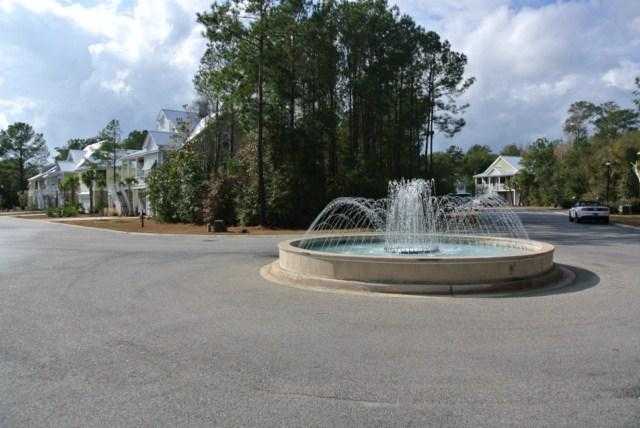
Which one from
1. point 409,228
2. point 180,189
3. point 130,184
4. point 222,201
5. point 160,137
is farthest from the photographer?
point 130,184

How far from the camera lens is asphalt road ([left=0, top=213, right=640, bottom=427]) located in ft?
15.4

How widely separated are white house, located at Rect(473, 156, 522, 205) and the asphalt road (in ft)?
267

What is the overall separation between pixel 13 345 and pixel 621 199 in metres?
59.1

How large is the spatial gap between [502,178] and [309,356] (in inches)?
3684

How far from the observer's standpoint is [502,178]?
94.2 metres

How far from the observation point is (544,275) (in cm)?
1107

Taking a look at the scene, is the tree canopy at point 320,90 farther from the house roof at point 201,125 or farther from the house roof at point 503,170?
the house roof at point 503,170

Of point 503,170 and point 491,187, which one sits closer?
point 503,170

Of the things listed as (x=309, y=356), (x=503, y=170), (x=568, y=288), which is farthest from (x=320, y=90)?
(x=503, y=170)

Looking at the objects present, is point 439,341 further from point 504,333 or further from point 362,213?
point 362,213

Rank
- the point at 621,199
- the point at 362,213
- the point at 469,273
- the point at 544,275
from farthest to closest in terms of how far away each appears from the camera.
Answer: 1. the point at 621,199
2. the point at 362,213
3. the point at 544,275
4. the point at 469,273

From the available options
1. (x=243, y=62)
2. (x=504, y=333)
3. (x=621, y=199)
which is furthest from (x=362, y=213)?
(x=621, y=199)

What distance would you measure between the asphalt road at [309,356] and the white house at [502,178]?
267 ft

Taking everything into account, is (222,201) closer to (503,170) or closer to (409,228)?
(409,228)
